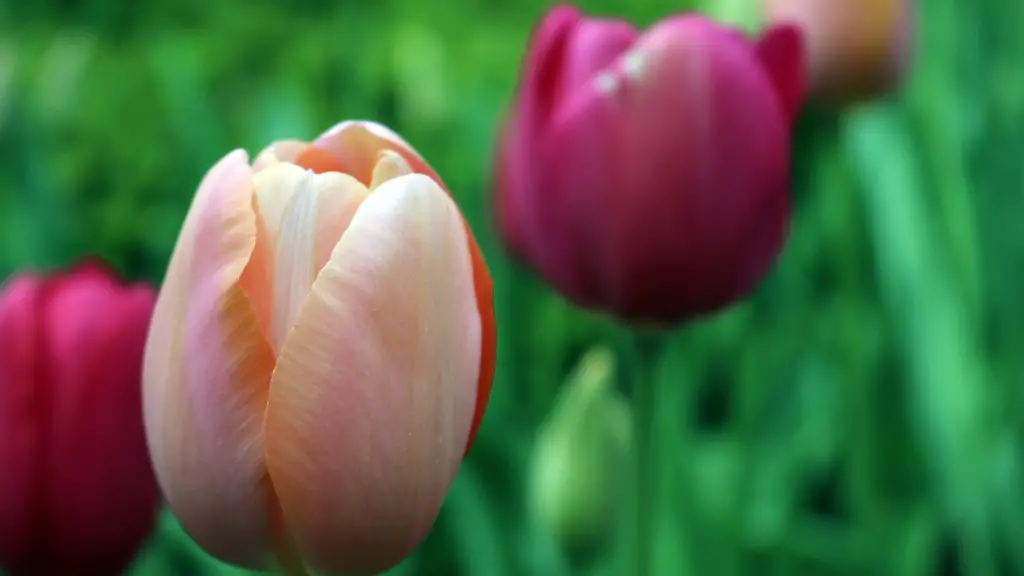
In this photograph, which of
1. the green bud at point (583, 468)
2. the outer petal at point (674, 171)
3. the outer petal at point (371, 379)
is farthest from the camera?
the green bud at point (583, 468)

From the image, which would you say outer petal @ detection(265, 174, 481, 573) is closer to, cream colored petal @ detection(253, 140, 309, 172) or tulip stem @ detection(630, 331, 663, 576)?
cream colored petal @ detection(253, 140, 309, 172)

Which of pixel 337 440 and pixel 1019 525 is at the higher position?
pixel 337 440

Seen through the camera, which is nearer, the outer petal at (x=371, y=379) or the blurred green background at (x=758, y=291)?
the outer petal at (x=371, y=379)

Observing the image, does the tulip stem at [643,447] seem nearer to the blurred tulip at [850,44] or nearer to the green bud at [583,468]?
the green bud at [583,468]

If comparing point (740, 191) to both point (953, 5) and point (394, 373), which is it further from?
point (953, 5)

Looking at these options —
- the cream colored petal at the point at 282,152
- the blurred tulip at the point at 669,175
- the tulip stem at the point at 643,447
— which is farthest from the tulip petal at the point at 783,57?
the cream colored petal at the point at 282,152

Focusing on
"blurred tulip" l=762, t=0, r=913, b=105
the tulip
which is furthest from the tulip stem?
"blurred tulip" l=762, t=0, r=913, b=105

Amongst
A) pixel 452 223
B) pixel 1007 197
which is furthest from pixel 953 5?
pixel 452 223
